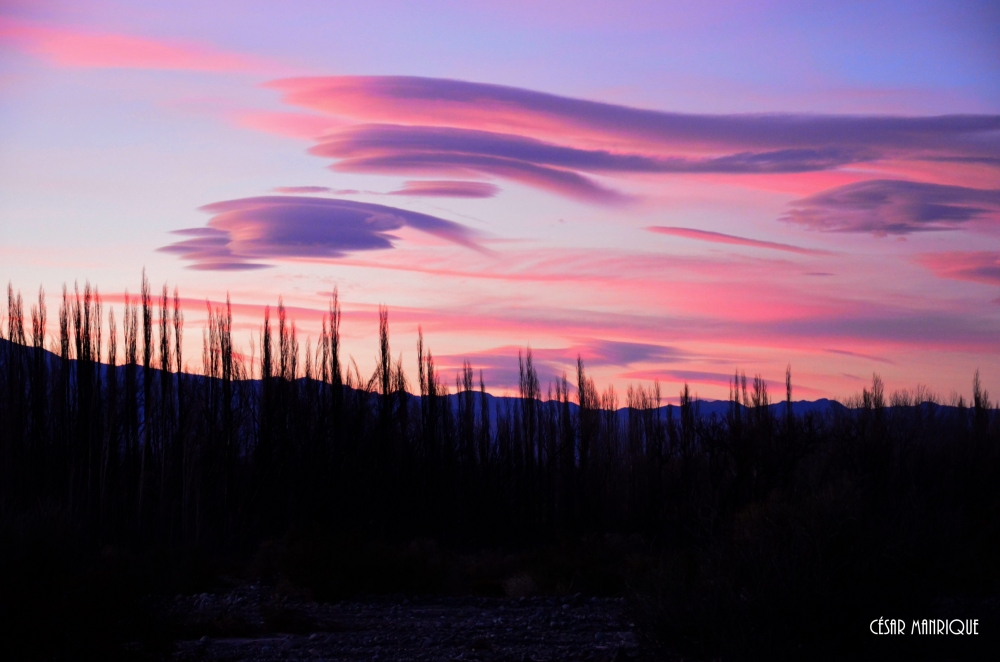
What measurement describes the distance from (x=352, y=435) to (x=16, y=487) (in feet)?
42.8

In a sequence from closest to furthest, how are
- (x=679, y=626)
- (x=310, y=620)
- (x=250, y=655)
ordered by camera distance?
(x=679, y=626) < (x=250, y=655) < (x=310, y=620)

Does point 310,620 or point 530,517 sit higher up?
point 310,620

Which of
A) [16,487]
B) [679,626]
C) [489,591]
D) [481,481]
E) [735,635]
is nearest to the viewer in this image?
[735,635]

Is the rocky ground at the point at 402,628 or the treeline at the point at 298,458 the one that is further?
the treeline at the point at 298,458

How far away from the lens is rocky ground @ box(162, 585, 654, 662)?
38.9 ft

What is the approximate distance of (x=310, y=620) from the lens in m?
15.3

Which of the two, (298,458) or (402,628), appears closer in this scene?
(402,628)

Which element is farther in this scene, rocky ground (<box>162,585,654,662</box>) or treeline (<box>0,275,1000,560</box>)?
treeline (<box>0,275,1000,560</box>)

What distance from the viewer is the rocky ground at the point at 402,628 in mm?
11844

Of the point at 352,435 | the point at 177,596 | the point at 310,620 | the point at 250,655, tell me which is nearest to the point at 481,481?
the point at 352,435

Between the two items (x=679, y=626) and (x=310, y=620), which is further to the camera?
(x=310, y=620)

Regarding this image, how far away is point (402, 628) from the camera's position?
1488 cm

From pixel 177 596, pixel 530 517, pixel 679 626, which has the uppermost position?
pixel 679 626

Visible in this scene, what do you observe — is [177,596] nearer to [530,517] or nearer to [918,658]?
[918,658]
